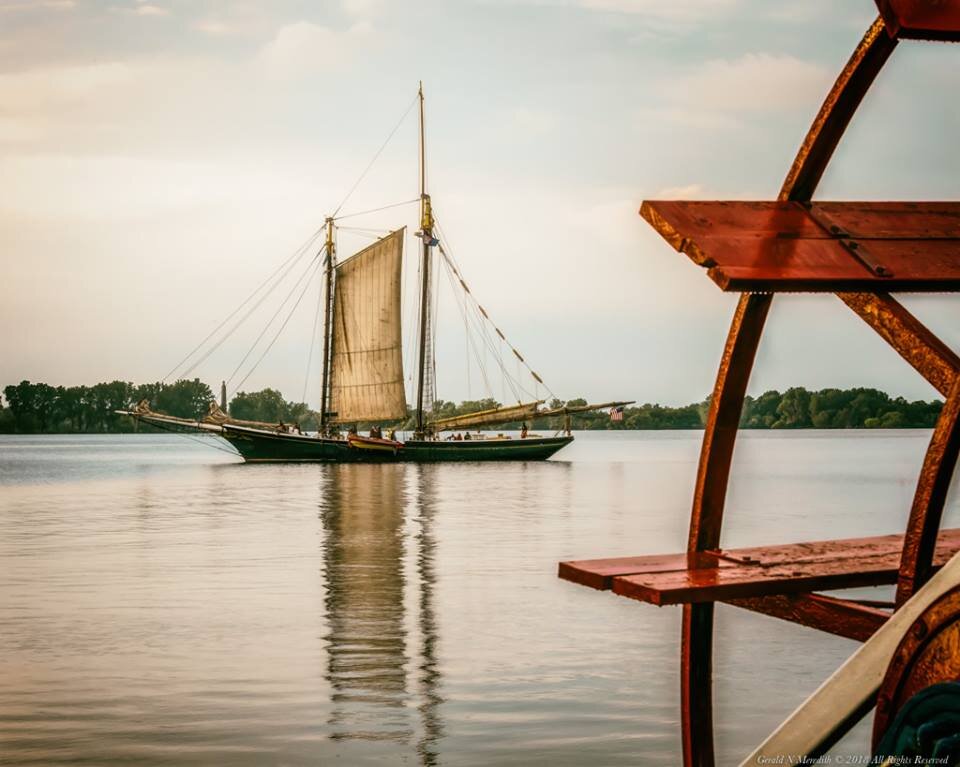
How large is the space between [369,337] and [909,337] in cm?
6204

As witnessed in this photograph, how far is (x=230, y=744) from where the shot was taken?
27.3 feet

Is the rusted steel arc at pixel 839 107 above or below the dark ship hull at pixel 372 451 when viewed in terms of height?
above

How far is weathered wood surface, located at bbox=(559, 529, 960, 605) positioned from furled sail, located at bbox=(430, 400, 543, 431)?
65.7m

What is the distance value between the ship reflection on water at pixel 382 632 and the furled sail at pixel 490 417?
1554 inches

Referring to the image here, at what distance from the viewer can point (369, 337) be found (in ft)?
217

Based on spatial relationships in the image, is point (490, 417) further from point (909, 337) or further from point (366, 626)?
point (909, 337)

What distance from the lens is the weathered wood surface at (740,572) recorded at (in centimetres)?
454

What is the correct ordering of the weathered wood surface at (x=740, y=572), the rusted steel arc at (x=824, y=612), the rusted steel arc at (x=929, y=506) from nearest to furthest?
the rusted steel arc at (x=929, y=506), the weathered wood surface at (x=740, y=572), the rusted steel arc at (x=824, y=612)

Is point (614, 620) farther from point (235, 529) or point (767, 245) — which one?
point (235, 529)

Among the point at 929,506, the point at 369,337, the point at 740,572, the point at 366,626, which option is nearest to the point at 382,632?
the point at 366,626

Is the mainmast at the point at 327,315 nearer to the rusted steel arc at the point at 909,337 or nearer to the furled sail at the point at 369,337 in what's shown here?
the furled sail at the point at 369,337

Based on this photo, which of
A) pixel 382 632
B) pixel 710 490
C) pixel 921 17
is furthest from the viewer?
pixel 382 632

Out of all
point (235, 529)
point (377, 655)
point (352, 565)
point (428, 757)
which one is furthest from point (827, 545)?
point (235, 529)

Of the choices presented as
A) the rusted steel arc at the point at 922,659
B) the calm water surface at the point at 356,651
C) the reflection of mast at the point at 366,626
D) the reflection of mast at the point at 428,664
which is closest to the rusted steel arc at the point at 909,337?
the rusted steel arc at the point at 922,659
